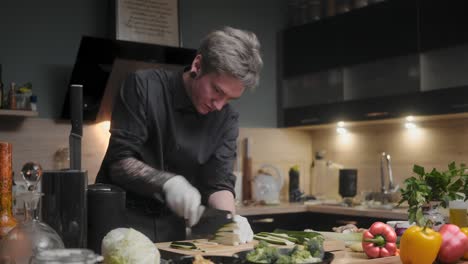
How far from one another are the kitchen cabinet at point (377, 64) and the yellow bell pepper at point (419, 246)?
2100mm

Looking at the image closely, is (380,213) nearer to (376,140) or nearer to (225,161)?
(376,140)

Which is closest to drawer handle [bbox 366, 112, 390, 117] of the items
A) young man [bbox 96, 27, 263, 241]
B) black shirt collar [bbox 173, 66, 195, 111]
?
young man [bbox 96, 27, 263, 241]

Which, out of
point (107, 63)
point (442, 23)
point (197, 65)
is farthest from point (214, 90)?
point (442, 23)

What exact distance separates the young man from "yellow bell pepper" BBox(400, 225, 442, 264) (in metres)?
0.81

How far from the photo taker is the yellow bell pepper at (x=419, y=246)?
1671mm

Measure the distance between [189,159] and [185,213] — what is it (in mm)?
545

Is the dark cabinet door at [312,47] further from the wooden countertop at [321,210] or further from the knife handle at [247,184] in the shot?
the wooden countertop at [321,210]

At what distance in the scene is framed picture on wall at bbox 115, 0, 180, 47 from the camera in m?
4.00

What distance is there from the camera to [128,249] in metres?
1.40

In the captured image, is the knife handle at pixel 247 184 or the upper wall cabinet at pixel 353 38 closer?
the upper wall cabinet at pixel 353 38

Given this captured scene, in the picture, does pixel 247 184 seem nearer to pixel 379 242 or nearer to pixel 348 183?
pixel 348 183

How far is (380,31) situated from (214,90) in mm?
2124

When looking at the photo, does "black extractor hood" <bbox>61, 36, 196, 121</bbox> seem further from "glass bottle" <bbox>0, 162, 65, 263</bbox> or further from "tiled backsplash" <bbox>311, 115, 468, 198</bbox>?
"glass bottle" <bbox>0, 162, 65, 263</bbox>

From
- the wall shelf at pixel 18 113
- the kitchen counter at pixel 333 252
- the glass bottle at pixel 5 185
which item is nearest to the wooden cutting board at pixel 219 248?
the kitchen counter at pixel 333 252
